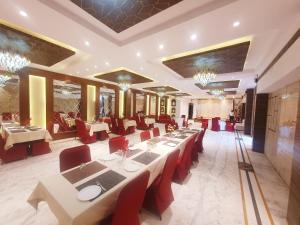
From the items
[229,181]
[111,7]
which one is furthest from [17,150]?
[229,181]

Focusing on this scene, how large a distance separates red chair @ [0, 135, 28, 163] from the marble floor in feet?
0.70

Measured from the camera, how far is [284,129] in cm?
363

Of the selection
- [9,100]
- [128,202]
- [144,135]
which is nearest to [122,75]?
[144,135]

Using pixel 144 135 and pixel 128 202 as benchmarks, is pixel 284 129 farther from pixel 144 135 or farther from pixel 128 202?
pixel 128 202

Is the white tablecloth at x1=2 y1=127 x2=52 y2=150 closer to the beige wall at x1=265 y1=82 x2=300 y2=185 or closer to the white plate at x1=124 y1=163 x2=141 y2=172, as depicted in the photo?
the white plate at x1=124 y1=163 x2=141 y2=172

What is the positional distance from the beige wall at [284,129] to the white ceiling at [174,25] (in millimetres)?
1163

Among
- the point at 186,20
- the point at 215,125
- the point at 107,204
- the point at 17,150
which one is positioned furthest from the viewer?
the point at 215,125

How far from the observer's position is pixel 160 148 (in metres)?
2.96

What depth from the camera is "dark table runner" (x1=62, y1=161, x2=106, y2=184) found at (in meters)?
1.66

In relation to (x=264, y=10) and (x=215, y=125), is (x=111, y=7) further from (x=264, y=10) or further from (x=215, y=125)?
(x=215, y=125)

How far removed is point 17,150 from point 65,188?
3789mm

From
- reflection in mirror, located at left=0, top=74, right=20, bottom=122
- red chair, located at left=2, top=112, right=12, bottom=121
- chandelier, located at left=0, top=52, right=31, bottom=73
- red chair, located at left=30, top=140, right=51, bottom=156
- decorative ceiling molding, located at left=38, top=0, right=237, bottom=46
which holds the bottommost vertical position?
red chair, located at left=30, top=140, right=51, bottom=156

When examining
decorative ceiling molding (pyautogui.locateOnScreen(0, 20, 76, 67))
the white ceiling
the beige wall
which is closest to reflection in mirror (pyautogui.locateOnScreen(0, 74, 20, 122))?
decorative ceiling molding (pyautogui.locateOnScreen(0, 20, 76, 67))

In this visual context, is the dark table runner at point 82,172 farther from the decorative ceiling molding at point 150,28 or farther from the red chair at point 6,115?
the red chair at point 6,115
